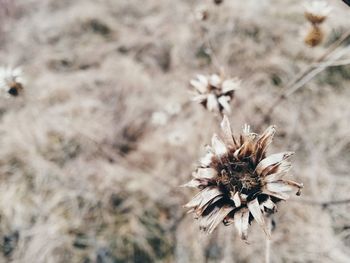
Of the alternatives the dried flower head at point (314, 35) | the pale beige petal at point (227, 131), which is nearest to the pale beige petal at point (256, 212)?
the pale beige petal at point (227, 131)

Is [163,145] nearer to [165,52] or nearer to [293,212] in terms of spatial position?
[165,52]

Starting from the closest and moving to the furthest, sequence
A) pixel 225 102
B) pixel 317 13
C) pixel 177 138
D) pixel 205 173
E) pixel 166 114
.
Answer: pixel 205 173 < pixel 225 102 < pixel 317 13 < pixel 177 138 < pixel 166 114

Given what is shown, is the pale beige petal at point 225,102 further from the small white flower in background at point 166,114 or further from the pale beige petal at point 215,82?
the small white flower in background at point 166,114

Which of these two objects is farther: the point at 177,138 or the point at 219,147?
the point at 177,138

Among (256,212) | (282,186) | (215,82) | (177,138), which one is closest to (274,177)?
(282,186)

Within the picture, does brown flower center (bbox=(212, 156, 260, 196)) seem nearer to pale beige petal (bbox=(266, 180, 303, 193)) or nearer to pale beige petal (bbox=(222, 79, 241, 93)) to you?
pale beige petal (bbox=(266, 180, 303, 193))

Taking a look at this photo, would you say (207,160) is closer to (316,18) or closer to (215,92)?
(215,92)
